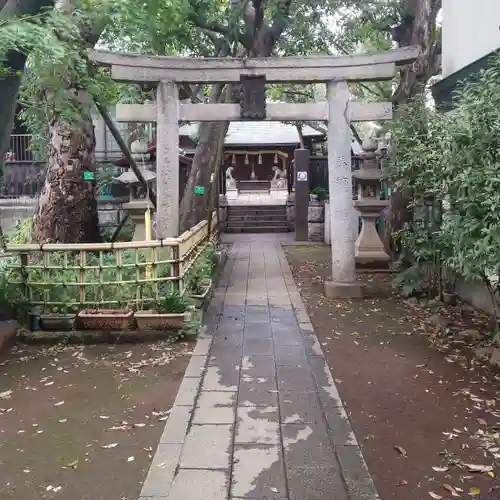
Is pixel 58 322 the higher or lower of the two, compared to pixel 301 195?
lower

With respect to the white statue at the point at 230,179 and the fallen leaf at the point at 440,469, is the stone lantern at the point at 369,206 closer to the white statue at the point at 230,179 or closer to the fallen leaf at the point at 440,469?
the fallen leaf at the point at 440,469

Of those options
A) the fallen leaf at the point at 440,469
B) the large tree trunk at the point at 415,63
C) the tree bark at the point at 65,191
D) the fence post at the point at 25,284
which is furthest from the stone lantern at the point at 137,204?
the fallen leaf at the point at 440,469

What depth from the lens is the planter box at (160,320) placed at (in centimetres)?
673

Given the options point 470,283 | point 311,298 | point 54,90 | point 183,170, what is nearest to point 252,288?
point 311,298

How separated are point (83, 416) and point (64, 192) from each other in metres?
7.08

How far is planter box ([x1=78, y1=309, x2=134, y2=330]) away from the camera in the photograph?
659 centimetres

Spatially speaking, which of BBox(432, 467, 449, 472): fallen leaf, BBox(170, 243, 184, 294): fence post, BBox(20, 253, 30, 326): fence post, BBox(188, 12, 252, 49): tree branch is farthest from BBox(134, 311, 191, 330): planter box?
Result: BBox(188, 12, 252, 49): tree branch

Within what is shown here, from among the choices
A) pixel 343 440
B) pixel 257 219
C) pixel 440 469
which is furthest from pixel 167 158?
pixel 257 219

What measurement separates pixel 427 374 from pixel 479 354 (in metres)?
0.81

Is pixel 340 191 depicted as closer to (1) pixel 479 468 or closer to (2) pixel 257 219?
(1) pixel 479 468

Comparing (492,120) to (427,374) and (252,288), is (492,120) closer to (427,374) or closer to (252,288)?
(427,374)

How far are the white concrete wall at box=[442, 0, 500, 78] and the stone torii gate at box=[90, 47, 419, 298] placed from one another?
0.80 metres

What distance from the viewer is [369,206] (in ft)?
41.7

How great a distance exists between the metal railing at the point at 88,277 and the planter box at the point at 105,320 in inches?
11.4
